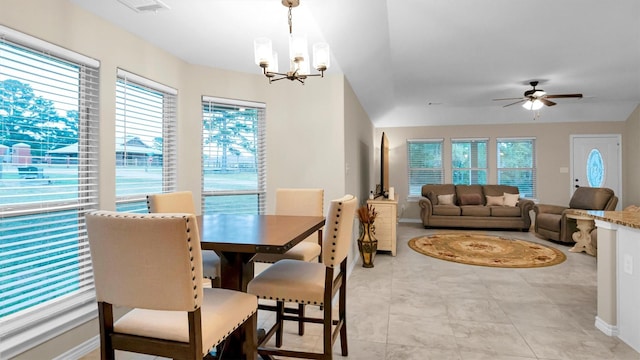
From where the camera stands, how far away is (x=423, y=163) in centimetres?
785

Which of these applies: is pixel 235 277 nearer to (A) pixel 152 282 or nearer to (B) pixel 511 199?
(A) pixel 152 282

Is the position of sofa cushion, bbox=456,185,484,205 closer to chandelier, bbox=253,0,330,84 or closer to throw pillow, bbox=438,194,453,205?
throw pillow, bbox=438,194,453,205

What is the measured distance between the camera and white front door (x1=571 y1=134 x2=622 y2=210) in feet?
23.0

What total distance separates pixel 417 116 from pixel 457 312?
17.7ft

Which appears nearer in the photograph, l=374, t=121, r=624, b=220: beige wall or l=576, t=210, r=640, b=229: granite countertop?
l=576, t=210, r=640, b=229: granite countertop

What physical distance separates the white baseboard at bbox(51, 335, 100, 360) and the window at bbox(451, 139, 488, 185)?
732 centimetres

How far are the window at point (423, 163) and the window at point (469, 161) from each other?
0.32 metres

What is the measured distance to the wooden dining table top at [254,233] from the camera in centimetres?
150

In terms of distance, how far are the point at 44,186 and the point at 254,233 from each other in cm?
141

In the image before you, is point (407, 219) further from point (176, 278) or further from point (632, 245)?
point (176, 278)

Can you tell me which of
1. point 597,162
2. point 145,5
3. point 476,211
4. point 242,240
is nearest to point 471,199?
point 476,211

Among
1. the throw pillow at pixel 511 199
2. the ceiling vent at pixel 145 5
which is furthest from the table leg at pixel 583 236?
the ceiling vent at pixel 145 5

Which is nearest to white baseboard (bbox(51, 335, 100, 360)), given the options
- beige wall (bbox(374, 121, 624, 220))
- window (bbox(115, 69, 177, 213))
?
window (bbox(115, 69, 177, 213))

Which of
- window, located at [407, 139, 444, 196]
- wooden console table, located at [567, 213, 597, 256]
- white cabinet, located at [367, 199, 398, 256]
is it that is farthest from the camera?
window, located at [407, 139, 444, 196]
